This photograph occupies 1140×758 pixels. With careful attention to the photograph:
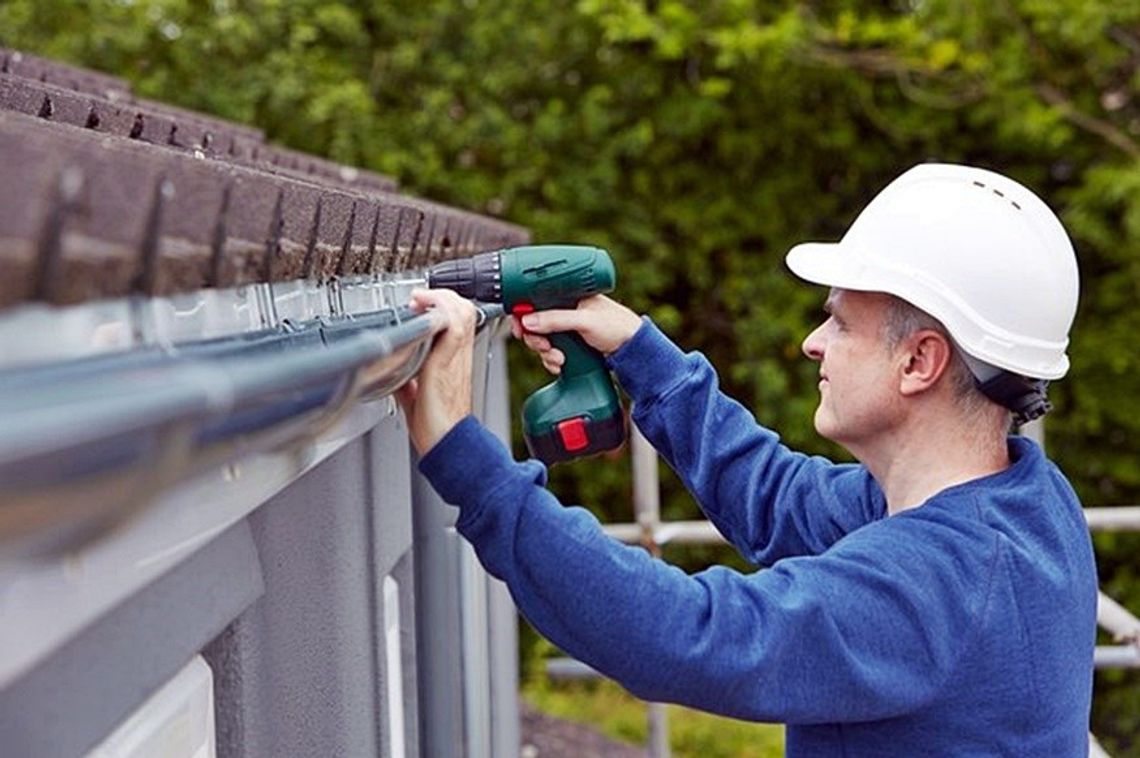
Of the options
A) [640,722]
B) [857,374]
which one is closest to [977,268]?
[857,374]

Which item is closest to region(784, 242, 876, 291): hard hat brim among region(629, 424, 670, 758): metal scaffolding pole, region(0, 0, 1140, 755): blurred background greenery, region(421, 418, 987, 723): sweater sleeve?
region(421, 418, 987, 723): sweater sleeve

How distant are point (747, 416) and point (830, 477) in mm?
195

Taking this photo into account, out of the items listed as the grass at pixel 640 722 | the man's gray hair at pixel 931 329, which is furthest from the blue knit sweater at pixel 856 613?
the grass at pixel 640 722

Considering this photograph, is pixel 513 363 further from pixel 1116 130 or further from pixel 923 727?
pixel 923 727

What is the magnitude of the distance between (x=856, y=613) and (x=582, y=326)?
1.95ft

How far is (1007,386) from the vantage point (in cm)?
215

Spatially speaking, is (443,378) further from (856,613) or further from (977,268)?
(977,268)

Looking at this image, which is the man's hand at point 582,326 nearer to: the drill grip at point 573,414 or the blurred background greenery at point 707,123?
the drill grip at point 573,414

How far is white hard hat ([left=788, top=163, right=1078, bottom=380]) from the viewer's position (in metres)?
2.11

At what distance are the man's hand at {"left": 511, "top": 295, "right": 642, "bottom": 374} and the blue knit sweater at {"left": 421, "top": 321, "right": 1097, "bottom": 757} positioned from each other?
398 millimetres

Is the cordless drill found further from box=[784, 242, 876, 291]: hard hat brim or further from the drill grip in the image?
box=[784, 242, 876, 291]: hard hat brim

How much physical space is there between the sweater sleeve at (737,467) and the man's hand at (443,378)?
0.79 meters

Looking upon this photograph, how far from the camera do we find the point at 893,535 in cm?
194

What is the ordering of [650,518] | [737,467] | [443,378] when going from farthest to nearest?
[650,518] → [737,467] → [443,378]
